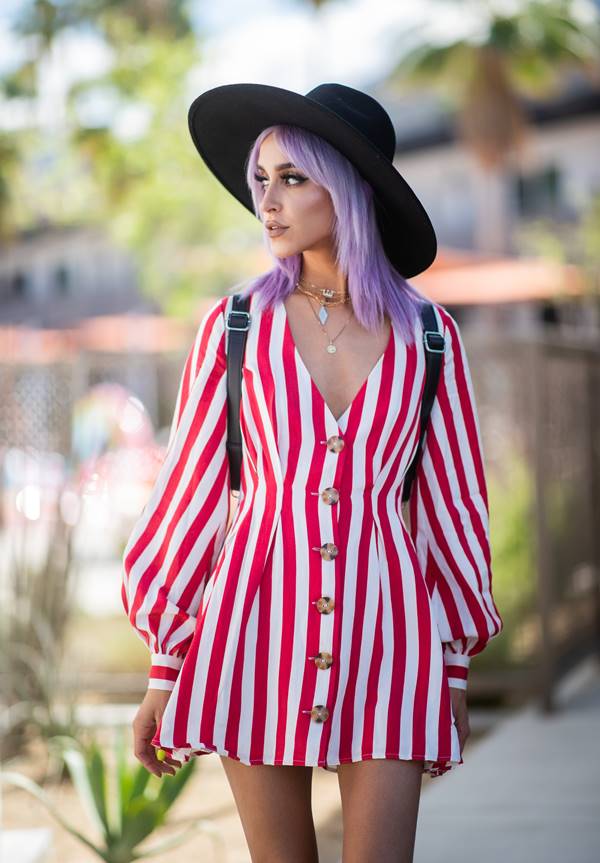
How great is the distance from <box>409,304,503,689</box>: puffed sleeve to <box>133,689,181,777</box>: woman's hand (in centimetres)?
54

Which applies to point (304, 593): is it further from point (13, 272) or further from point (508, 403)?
point (13, 272)

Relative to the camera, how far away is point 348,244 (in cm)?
246

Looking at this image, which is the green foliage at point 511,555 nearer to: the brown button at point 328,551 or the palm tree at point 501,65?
the brown button at point 328,551

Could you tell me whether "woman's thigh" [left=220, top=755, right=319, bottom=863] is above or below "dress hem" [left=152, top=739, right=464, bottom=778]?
below

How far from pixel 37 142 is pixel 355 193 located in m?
19.8

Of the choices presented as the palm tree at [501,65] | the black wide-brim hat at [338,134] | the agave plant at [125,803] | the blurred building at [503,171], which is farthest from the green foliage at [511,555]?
the blurred building at [503,171]

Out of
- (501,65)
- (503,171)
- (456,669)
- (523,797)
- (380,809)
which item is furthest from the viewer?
(503,171)

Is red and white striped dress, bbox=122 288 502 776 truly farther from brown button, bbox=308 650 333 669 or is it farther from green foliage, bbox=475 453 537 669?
green foliage, bbox=475 453 537 669

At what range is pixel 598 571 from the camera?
7.80m

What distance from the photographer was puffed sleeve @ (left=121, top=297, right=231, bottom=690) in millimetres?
2330

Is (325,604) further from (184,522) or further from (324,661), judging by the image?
(184,522)

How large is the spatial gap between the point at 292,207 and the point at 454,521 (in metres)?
0.69

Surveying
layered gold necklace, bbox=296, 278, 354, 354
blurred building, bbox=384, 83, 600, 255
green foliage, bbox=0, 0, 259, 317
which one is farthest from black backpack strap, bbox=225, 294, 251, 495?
blurred building, bbox=384, 83, 600, 255

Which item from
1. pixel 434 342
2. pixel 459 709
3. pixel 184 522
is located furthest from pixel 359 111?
pixel 459 709
